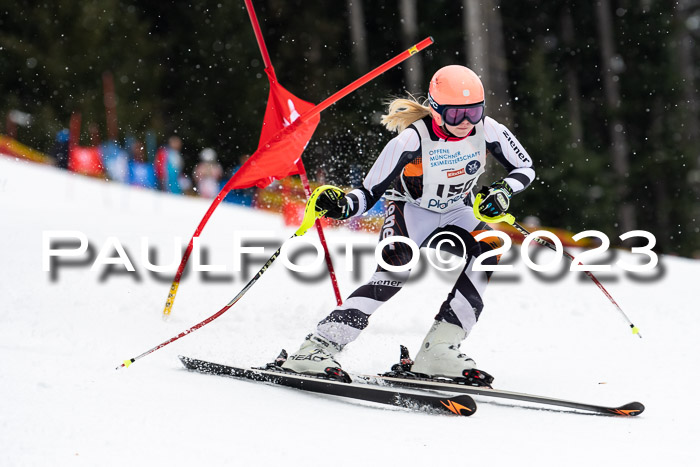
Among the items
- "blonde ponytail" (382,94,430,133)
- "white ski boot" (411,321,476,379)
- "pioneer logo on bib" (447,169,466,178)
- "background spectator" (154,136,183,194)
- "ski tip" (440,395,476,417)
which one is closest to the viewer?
"ski tip" (440,395,476,417)

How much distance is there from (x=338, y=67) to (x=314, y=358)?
20.6 meters

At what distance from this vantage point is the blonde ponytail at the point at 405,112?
463 centimetres

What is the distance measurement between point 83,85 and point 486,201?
22.8m

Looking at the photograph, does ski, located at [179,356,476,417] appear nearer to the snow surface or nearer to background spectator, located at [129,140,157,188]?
the snow surface

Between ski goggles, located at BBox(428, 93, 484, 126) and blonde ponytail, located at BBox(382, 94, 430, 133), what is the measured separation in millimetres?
259

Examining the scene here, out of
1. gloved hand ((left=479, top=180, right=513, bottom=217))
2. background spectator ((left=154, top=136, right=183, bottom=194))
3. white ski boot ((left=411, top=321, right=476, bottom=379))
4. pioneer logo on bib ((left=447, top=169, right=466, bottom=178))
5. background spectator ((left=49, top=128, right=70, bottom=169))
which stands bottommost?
white ski boot ((left=411, top=321, right=476, bottom=379))

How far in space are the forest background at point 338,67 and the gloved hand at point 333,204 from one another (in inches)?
638

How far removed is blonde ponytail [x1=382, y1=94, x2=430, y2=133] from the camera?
15.2ft

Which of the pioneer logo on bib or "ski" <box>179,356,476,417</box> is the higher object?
the pioneer logo on bib

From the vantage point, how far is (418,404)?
3.98 meters

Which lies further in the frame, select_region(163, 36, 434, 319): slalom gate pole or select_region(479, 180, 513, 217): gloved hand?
select_region(163, 36, 434, 319): slalom gate pole

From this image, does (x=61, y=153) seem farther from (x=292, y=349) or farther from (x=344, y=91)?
(x=344, y=91)

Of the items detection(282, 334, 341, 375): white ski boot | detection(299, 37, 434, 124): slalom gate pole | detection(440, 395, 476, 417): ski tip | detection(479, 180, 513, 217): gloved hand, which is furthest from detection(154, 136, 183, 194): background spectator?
detection(440, 395, 476, 417): ski tip

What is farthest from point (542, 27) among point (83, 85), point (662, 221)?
point (83, 85)
